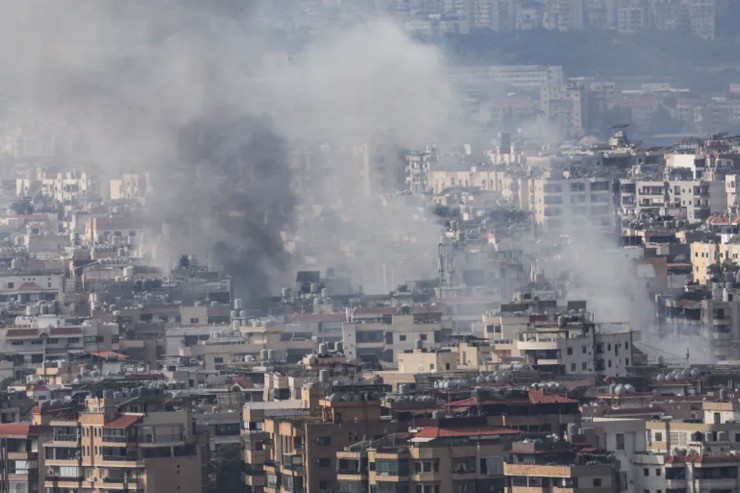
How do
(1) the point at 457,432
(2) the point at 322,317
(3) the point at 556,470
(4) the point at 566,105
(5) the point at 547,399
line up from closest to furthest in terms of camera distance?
(3) the point at 556,470
(1) the point at 457,432
(5) the point at 547,399
(2) the point at 322,317
(4) the point at 566,105

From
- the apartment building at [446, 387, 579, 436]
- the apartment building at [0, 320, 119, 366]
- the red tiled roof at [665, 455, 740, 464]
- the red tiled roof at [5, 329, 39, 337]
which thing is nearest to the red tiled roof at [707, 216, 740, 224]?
the apartment building at [0, 320, 119, 366]

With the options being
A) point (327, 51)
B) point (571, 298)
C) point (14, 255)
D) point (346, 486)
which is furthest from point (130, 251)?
point (346, 486)

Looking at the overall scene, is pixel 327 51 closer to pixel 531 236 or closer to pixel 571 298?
pixel 531 236

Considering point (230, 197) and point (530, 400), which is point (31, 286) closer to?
point (230, 197)

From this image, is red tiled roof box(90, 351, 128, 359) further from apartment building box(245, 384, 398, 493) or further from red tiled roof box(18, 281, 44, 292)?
red tiled roof box(18, 281, 44, 292)

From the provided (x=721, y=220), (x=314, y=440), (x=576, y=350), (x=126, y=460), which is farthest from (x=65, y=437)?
(x=721, y=220)

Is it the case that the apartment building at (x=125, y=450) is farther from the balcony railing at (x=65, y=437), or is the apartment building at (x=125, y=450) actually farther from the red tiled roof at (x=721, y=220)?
the red tiled roof at (x=721, y=220)
